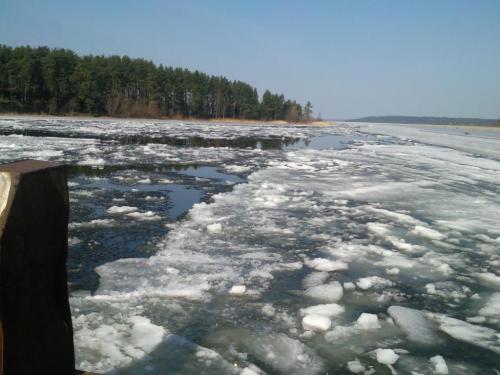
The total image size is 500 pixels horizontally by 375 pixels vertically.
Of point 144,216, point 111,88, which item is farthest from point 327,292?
point 111,88

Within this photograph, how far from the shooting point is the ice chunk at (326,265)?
3979 mm

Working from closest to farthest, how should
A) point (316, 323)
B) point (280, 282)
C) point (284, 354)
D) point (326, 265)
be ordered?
point (284, 354)
point (316, 323)
point (280, 282)
point (326, 265)

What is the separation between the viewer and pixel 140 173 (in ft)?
31.9

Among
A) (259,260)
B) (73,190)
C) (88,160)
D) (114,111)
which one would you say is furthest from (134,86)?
(259,260)

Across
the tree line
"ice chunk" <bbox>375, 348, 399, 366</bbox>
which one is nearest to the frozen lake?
"ice chunk" <bbox>375, 348, 399, 366</bbox>

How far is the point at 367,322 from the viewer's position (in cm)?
291

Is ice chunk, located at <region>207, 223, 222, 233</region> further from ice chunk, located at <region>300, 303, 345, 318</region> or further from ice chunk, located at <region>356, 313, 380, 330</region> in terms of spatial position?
ice chunk, located at <region>356, 313, 380, 330</region>

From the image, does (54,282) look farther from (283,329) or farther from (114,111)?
(114,111)

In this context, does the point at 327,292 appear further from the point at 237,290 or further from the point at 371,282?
the point at 237,290

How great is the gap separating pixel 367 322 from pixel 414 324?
0.39m

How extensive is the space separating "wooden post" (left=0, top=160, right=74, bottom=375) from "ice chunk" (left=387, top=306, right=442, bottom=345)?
7.94ft

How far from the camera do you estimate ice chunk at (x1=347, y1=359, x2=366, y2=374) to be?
7.74ft

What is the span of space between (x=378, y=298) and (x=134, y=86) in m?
69.4

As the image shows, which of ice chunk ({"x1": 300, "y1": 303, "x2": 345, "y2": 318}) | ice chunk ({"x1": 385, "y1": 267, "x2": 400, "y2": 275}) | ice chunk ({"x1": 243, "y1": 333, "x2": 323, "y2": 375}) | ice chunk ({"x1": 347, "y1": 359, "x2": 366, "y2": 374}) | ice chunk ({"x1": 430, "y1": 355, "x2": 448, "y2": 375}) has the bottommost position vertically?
ice chunk ({"x1": 347, "y1": 359, "x2": 366, "y2": 374})
